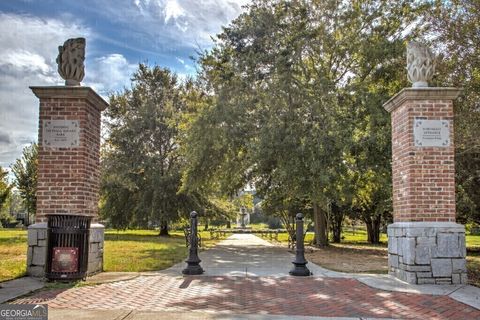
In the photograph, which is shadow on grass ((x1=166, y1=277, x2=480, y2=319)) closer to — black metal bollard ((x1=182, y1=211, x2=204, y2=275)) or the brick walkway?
the brick walkway

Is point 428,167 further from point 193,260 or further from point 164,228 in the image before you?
point 164,228

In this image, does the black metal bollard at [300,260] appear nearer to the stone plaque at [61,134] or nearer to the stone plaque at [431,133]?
the stone plaque at [431,133]

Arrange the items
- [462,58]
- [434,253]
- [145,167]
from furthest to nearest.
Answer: [145,167] < [462,58] < [434,253]

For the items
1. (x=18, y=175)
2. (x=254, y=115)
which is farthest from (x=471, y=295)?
(x=18, y=175)

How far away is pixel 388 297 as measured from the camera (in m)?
6.39

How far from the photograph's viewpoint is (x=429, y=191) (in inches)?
307

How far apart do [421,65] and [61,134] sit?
6.34 m

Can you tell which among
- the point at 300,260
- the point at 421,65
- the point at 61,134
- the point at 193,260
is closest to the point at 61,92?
the point at 61,134

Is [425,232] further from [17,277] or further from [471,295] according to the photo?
[17,277]

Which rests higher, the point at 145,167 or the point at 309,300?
the point at 145,167

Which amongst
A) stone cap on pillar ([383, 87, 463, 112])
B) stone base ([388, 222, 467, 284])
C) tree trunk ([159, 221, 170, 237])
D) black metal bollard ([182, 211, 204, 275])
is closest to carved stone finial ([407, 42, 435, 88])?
stone cap on pillar ([383, 87, 463, 112])

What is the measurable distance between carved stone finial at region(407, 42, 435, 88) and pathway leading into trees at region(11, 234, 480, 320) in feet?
11.4

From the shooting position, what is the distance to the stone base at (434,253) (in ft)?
24.7

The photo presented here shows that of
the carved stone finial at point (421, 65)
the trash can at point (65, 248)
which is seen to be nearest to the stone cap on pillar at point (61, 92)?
the trash can at point (65, 248)
